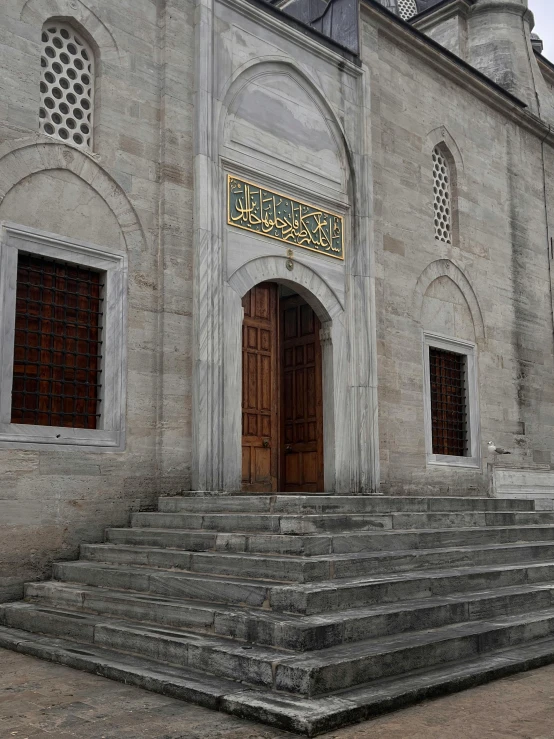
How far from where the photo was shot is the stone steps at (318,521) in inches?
222

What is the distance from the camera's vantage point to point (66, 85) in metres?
7.54

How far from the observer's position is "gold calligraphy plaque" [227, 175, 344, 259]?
8547 millimetres

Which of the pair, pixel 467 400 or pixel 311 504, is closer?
pixel 311 504

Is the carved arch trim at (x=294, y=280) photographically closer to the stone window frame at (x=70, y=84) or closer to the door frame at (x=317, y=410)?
the door frame at (x=317, y=410)

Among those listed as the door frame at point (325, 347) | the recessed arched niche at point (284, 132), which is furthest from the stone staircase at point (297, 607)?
the recessed arched niche at point (284, 132)

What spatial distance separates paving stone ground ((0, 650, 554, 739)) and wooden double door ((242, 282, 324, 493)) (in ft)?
14.9

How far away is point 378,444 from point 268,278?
95.3 inches

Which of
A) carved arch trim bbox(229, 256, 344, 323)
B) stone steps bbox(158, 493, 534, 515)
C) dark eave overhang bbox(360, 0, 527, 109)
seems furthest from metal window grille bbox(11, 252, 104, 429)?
dark eave overhang bbox(360, 0, 527, 109)

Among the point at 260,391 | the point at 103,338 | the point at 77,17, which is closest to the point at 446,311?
the point at 260,391

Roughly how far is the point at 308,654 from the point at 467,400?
7.60 meters

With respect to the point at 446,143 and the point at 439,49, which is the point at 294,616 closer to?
the point at 446,143

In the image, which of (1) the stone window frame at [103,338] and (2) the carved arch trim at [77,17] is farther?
(2) the carved arch trim at [77,17]

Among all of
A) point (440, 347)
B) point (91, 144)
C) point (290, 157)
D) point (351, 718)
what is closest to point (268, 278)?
point (290, 157)

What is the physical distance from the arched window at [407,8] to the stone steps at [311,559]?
1319 centimetres
